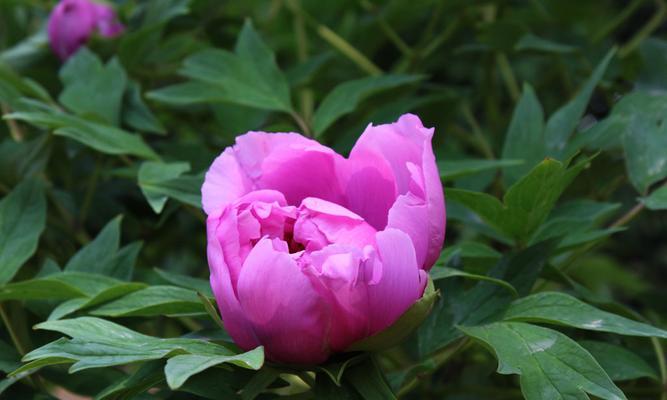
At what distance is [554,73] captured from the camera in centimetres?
112

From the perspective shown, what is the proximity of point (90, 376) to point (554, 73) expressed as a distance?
66 cm

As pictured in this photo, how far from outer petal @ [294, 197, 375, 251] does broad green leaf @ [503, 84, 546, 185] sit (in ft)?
0.79

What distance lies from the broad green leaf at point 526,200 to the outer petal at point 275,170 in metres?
0.09

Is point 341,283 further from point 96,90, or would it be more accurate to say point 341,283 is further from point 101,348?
point 96,90

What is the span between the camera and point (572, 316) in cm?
51

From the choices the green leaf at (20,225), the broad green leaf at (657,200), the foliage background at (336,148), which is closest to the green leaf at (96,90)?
the foliage background at (336,148)

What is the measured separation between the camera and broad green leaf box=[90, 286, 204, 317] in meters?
0.55

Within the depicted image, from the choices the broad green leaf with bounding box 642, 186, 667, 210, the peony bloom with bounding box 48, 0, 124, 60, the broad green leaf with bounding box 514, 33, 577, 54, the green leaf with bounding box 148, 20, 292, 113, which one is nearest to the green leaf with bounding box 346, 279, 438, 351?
the broad green leaf with bounding box 642, 186, 667, 210

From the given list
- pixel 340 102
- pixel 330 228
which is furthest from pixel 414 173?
pixel 340 102

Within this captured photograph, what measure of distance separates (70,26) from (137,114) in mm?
145

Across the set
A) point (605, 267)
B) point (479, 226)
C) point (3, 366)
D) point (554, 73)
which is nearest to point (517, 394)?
point (479, 226)

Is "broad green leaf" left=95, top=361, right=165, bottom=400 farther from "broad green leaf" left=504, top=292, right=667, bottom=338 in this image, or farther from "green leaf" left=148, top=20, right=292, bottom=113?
"green leaf" left=148, top=20, right=292, bottom=113

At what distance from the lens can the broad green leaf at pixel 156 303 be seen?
1.80 feet

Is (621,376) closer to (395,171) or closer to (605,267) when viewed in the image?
(395,171)
